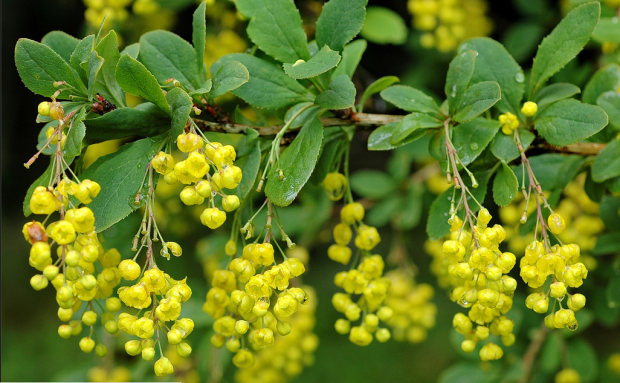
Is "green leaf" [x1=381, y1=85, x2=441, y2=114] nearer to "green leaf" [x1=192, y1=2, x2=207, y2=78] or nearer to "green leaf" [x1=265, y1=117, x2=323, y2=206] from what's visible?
"green leaf" [x1=265, y1=117, x2=323, y2=206]

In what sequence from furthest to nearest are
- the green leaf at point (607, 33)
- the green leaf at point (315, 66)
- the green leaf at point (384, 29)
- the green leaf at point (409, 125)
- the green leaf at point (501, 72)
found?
the green leaf at point (384, 29) → the green leaf at point (607, 33) → the green leaf at point (501, 72) → the green leaf at point (409, 125) → the green leaf at point (315, 66)

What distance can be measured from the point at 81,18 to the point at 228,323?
2481 millimetres

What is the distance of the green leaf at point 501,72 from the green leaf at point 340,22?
283 millimetres

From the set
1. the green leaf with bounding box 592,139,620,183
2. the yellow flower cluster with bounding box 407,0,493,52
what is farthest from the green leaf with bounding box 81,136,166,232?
the yellow flower cluster with bounding box 407,0,493,52

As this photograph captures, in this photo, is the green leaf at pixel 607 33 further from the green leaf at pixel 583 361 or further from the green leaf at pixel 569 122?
the green leaf at pixel 583 361

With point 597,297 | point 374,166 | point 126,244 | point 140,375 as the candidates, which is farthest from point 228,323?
point 374,166

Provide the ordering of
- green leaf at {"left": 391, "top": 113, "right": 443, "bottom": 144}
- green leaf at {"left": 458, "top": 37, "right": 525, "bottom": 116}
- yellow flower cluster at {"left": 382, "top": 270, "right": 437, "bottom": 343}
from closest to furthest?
green leaf at {"left": 391, "top": 113, "right": 443, "bottom": 144} → green leaf at {"left": 458, "top": 37, "right": 525, "bottom": 116} → yellow flower cluster at {"left": 382, "top": 270, "right": 437, "bottom": 343}

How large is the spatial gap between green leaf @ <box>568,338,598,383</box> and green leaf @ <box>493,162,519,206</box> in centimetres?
115

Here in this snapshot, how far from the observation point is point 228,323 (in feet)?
3.04

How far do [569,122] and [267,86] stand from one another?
572 millimetres

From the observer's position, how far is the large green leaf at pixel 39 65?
0.82m

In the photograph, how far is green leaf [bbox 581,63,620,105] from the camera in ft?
3.27

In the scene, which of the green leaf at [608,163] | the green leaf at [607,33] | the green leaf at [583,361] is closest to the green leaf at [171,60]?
the green leaf at [608,163]

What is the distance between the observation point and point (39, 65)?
829 millimetres
